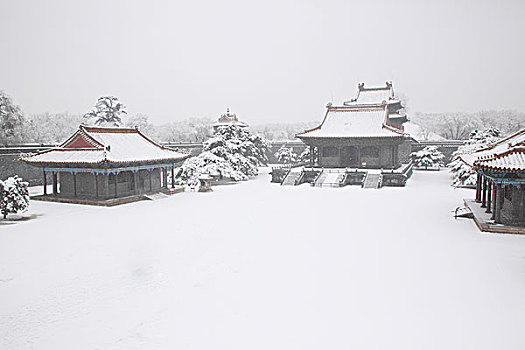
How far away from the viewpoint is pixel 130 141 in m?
24.0

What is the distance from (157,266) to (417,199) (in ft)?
50.6

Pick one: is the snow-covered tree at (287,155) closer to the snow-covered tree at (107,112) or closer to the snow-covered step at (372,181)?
the snow-covered step at (372,181)

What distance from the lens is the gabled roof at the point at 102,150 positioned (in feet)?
68.4

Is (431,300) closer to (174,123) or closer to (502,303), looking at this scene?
(502,303)

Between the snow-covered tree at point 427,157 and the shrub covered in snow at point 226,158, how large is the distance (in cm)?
1683

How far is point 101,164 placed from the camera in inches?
800

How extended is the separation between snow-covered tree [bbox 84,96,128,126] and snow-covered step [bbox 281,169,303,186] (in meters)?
29.4

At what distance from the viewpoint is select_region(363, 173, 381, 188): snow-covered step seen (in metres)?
26.7

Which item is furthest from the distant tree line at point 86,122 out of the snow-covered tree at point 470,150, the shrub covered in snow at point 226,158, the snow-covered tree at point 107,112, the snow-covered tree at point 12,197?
the snow-covered tree at point 12,197

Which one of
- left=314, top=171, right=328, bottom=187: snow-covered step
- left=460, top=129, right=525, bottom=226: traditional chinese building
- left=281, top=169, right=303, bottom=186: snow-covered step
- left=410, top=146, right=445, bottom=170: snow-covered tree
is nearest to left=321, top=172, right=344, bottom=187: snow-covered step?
left=314, top=171, right=328, bottom=187: snow-covered step

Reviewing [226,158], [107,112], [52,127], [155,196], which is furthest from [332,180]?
[52,127]

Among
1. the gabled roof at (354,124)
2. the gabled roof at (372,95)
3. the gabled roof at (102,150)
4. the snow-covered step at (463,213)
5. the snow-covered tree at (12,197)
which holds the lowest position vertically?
the snow-covered step at (463,213)

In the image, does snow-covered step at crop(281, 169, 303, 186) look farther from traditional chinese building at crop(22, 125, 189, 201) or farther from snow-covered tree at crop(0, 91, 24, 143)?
snow-covered tree at crop(0, 91, 24, 143)

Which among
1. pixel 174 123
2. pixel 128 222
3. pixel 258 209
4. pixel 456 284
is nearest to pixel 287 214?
pixel 258 209
